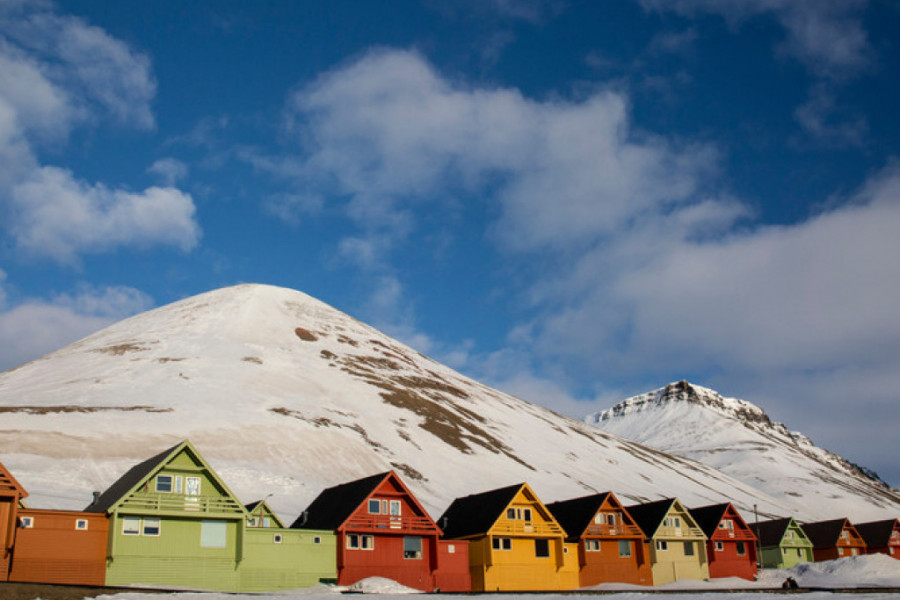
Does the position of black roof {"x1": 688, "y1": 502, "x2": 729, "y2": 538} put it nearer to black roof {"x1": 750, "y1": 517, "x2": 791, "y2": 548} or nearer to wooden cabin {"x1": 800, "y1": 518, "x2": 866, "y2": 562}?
black roof {"x1": 750, "y1": 517, "x2": 791, "y2": 548}

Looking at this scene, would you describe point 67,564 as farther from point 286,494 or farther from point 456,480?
point 456,480

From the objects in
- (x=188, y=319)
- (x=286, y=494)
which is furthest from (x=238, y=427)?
(x=188, y=319)

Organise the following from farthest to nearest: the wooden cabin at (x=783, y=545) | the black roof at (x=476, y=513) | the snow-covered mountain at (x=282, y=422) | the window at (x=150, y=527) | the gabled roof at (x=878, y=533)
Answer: the gabled roof at (x=878, y=533) < the wooden cabin at (x=783, y=545) < the snow-covered mountain at (x=282, y=422) < the black roof at (x=476, y=513) < the window at (x=150, y=527)

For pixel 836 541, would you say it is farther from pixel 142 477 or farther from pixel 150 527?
pixel 142 477

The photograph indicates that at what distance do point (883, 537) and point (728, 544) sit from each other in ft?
115

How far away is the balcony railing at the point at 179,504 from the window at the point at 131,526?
2.71 feet

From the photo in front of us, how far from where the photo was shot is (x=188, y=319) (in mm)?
178375

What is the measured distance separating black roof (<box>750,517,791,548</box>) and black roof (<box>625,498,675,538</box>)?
23.1 m

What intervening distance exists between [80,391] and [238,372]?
25.3m

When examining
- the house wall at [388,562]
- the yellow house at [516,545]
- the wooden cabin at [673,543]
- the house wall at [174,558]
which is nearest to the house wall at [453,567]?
the house wall at [388,562]

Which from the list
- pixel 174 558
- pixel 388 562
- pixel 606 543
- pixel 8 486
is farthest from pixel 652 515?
pixel 8 486

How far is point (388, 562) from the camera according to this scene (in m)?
57.8

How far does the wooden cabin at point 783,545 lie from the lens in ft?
303

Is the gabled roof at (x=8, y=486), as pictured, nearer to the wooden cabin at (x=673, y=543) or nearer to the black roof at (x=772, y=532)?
the wooden cabin at (x=673, y=543)
